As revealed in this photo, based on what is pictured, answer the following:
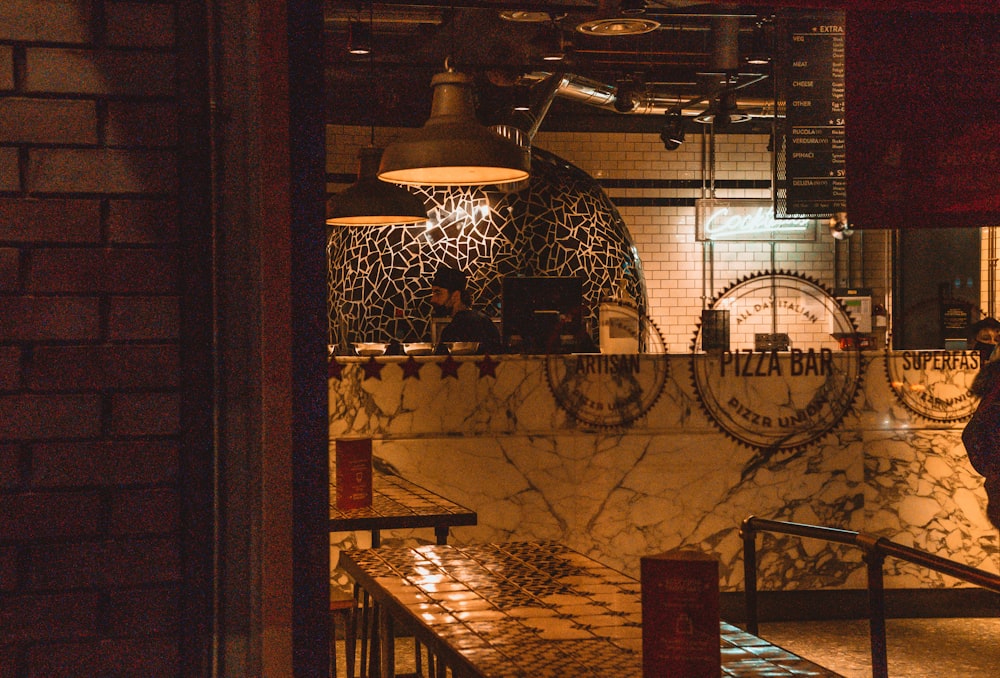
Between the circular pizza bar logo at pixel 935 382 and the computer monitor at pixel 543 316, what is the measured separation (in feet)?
6.21

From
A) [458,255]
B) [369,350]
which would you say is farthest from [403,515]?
[458,255]

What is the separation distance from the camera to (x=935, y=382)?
6.66 metres

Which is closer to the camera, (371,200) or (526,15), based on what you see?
(371,200)

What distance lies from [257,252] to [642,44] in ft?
26.1

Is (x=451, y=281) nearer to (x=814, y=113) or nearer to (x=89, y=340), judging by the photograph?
(x=814, y=113)

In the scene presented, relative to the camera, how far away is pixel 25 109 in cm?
196

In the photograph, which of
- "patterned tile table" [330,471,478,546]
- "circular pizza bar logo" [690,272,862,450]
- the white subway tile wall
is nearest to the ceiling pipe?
the white subway tile wall

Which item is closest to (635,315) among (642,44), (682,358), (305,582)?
(682,358)

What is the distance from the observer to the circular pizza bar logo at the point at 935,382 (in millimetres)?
6633

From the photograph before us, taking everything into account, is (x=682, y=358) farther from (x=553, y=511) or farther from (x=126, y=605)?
(x=126, y=605)

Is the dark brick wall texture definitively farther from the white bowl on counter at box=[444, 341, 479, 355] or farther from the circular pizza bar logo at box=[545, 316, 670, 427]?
the circular pizza bar logo at box=[545, 316, 670, 427]

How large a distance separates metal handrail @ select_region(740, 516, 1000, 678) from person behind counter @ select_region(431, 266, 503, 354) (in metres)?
3.22

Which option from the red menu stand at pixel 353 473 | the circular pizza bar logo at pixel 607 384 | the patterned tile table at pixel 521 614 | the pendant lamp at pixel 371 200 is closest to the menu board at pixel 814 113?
the circular pizza bar logo at pixel 607 384

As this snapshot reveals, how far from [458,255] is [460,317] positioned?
5.58 ft
